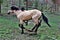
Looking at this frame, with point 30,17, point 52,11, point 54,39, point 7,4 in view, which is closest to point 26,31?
point 30,17

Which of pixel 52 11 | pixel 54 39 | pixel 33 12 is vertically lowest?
pixel 52 11

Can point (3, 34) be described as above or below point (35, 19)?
below

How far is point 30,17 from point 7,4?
10786mm

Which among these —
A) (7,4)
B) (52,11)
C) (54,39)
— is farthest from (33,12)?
(7,4)

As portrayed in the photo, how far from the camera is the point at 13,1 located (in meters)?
19.6

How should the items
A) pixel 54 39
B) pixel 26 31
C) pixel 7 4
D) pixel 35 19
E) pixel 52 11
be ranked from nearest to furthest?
1. pixel 54 39
2. pixel 35 19
3. pixel 26 31
4. pixel 52 11
5. pixel 7 4

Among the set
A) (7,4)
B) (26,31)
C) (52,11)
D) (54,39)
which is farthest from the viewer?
(7,4)

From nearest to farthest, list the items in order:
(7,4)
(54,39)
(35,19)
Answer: (54,39)
(35,19)
(7,4)

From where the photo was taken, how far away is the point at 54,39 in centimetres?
693

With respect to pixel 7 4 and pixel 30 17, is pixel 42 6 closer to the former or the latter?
pixel 7 4

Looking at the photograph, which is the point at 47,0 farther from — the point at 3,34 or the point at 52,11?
the point at 3,34

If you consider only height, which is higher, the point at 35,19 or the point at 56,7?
the point at 35,19

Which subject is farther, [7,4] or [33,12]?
[7,4]

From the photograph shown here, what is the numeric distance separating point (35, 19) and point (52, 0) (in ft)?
37.6
